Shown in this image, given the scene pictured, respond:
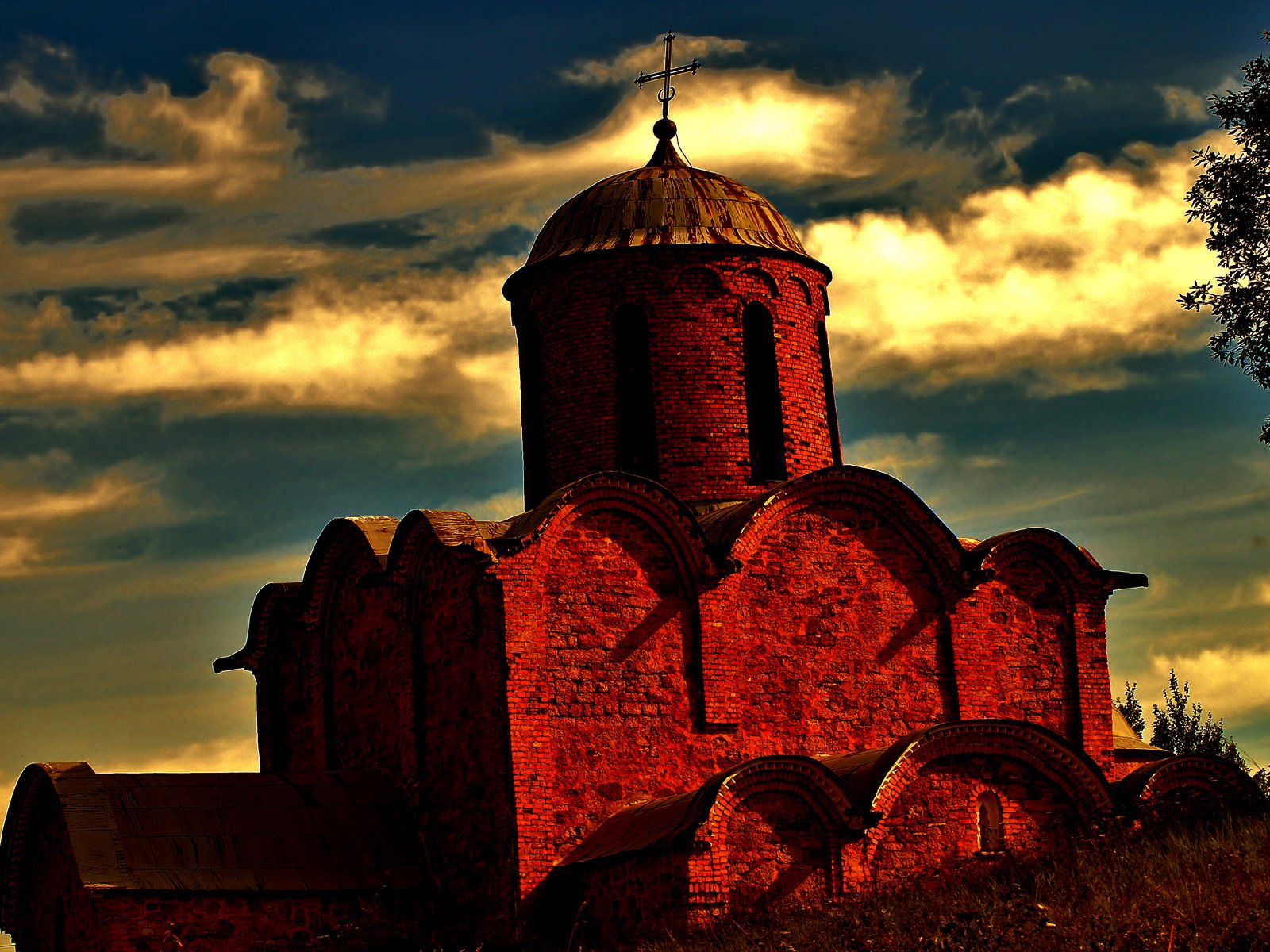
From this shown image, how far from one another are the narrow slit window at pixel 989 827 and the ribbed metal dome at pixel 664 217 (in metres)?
6.66

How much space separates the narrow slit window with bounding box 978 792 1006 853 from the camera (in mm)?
17516

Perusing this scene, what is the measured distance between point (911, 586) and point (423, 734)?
487cm

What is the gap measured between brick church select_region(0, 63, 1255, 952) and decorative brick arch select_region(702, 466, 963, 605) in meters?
0.03

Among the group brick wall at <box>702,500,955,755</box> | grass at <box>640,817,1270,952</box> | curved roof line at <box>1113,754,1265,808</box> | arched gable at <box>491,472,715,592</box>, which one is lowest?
grass at <box>640,817,1270,952</box>

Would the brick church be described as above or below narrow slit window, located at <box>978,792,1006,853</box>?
above

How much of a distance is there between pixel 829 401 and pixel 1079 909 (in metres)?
7.87

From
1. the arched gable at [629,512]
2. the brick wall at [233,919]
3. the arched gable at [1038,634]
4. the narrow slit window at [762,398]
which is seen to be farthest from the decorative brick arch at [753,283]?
the brick wall at [233,919]

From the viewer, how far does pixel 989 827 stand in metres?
17.6

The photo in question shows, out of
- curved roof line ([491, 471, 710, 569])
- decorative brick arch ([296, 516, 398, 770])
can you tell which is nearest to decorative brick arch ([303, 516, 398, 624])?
decorative brick arch ([296, 516, 398, 770])

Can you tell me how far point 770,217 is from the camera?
22.1 metres

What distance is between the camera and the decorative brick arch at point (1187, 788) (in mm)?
17969

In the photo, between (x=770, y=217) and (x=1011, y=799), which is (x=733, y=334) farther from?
(x=1011, y=799)

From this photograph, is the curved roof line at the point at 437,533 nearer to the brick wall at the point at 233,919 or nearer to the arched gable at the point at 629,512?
the arched gable at the point at 629,512

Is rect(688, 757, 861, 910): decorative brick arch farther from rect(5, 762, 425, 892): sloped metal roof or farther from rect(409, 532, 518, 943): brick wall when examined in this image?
rect(5, 762, 425, 892): sloped metal roof
